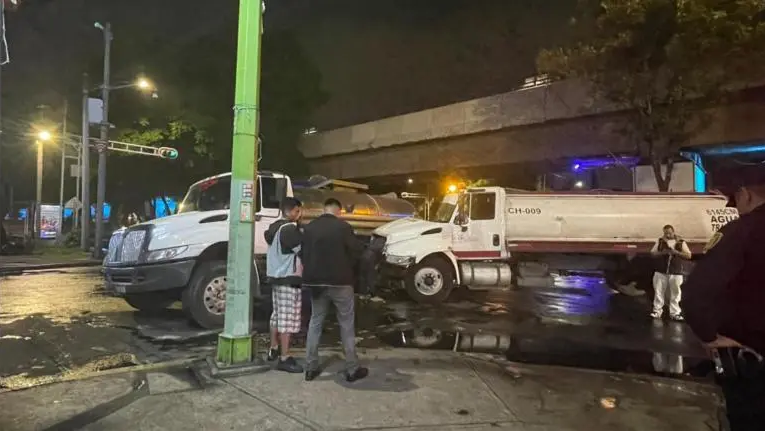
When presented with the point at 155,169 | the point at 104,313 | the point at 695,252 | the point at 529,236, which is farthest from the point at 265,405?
the point at 155,169

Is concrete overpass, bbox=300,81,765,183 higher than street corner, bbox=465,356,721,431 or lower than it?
higher

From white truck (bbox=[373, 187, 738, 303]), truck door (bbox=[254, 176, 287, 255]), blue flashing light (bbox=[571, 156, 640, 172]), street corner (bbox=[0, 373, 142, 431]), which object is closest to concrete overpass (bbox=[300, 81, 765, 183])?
blue flashing light (bbox=[571, 156, 640, 172])

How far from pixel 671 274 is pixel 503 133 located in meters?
16.0

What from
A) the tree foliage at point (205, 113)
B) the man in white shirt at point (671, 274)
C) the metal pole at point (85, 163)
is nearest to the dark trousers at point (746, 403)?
the man in white shirt at point (671, 274)

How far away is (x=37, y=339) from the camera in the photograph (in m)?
9.00

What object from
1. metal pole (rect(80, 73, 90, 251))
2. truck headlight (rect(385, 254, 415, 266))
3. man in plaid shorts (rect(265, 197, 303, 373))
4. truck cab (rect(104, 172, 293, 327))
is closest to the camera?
man in plaid shorts (rect(265, 197, 303, 373))

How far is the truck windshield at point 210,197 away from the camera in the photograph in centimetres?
1091

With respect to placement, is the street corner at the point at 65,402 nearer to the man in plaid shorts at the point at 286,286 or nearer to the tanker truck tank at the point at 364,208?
the man in plaid shorts at the point at 286,286

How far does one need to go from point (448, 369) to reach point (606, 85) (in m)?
15.7

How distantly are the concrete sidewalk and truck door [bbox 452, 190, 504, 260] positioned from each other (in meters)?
7.27

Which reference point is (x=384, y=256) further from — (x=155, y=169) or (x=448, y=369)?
(x=155, y=169)

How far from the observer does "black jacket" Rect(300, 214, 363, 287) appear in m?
6.33

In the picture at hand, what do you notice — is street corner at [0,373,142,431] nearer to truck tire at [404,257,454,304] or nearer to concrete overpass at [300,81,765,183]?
truck tire at [404,257,454,304]

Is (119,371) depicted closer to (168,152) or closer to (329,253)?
(329,253)
